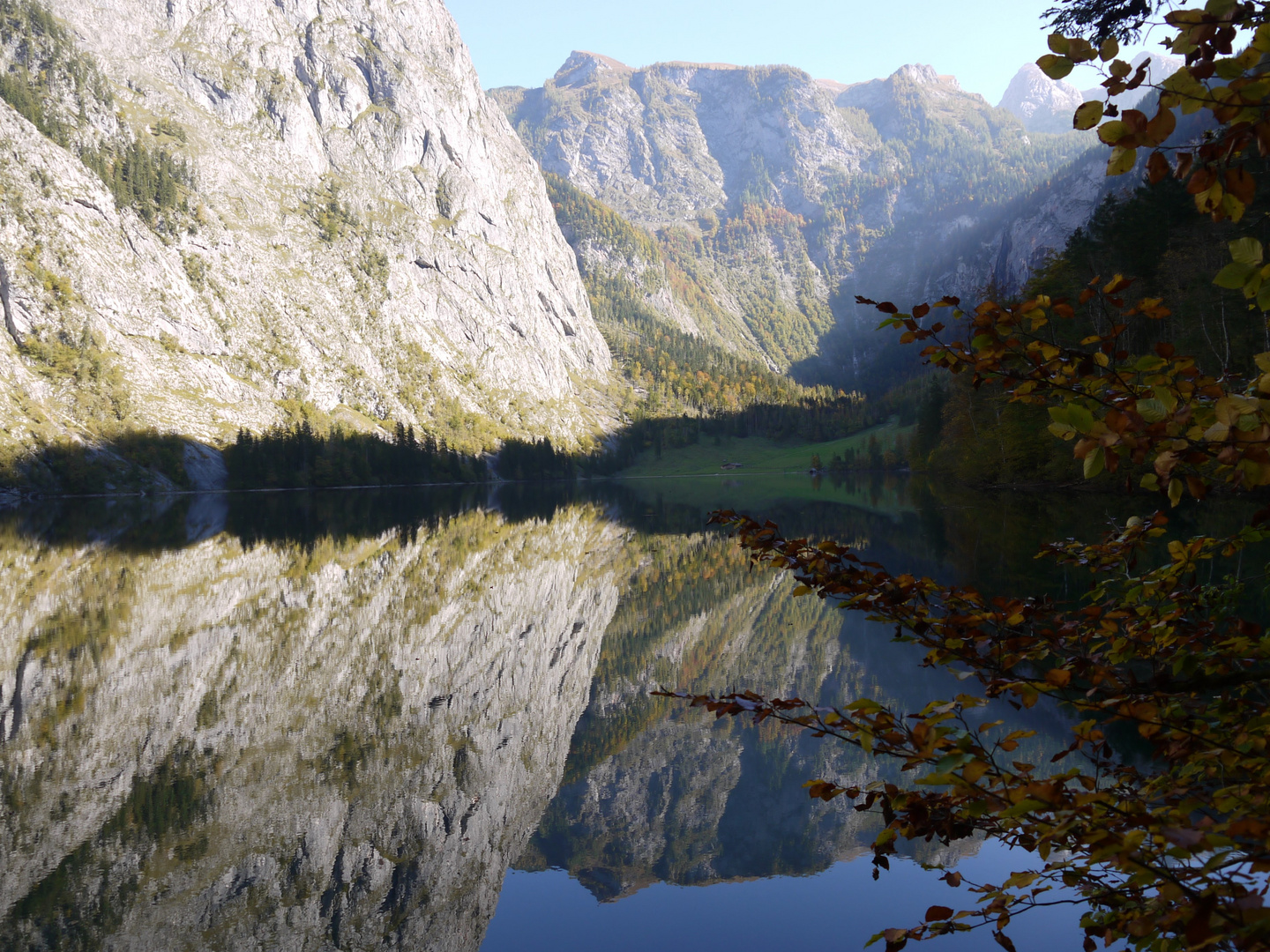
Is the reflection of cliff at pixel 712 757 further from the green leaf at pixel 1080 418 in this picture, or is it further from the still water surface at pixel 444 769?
the green leaf at pixel 1080 418

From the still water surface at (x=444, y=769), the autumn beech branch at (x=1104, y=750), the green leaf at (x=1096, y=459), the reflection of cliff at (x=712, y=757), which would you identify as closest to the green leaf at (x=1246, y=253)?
the green leaf at (x=1096, y=459)

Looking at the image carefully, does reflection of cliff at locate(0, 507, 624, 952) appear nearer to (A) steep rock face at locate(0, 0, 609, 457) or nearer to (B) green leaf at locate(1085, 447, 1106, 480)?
(B) green leaf at locate(1085, 447, 1106, 480)

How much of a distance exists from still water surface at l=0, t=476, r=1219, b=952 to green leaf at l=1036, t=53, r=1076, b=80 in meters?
8.28

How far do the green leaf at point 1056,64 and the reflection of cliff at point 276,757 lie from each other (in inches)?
376

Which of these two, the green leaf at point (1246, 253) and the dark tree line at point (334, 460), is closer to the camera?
the green leaf at point (1246, 253)

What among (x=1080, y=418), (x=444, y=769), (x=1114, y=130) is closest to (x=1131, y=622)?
(x=1080, y=418)

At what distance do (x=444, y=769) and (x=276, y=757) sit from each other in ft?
9.29

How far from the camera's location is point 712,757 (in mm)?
12672

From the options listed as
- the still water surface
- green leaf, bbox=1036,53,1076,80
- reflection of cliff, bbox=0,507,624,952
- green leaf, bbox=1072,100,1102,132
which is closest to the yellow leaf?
green leaf, bbox=1072,100,1102,132

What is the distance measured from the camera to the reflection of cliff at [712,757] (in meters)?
9.84

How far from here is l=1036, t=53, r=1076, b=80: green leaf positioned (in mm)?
2248

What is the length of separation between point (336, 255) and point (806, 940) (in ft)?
677

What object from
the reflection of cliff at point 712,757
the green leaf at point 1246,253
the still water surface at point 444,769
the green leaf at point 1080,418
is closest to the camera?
the green leaf at point 1246,253

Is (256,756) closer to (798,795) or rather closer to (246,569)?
(798,795)
